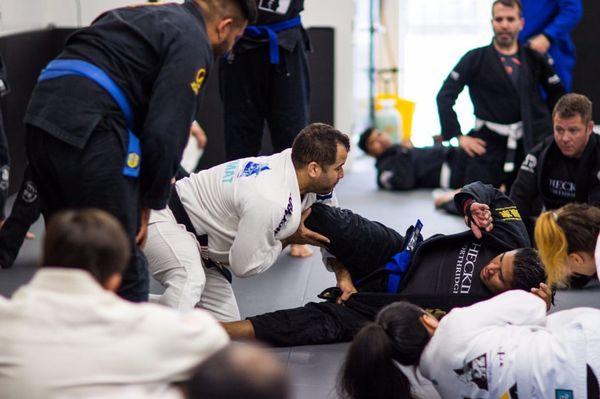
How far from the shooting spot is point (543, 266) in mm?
3467

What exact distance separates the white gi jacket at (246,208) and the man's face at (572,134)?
1322mm

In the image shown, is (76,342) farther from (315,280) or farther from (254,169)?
(315,280)

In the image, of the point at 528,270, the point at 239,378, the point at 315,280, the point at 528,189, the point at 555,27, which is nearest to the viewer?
the point at 239,378

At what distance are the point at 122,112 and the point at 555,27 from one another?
3735 millimetres

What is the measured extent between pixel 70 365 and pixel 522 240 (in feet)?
7.32

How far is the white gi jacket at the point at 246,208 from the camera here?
11.8 feet

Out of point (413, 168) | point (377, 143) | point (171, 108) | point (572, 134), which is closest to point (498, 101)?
point (572, 134)

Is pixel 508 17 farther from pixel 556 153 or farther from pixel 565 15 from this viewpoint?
pixel 556 153

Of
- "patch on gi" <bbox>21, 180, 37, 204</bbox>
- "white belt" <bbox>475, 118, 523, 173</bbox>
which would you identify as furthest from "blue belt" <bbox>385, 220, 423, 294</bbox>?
"patch on gi" <bbox>21, 180, 37, 204</bbox>

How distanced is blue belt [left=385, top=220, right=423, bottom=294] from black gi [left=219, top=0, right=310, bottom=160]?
1.14m

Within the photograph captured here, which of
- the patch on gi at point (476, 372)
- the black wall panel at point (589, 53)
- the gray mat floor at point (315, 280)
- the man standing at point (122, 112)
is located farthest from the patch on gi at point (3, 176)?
the black wall panel at point (589, 53)

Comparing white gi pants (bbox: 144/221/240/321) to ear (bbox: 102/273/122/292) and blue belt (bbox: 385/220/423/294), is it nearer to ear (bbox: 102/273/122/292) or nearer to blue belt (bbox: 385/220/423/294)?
blue belt (bbox: 385/220/423/294)

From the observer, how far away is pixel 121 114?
9.34ft

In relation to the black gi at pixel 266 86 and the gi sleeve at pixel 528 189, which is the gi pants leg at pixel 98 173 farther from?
the gi sleeve at pixel 528 189
